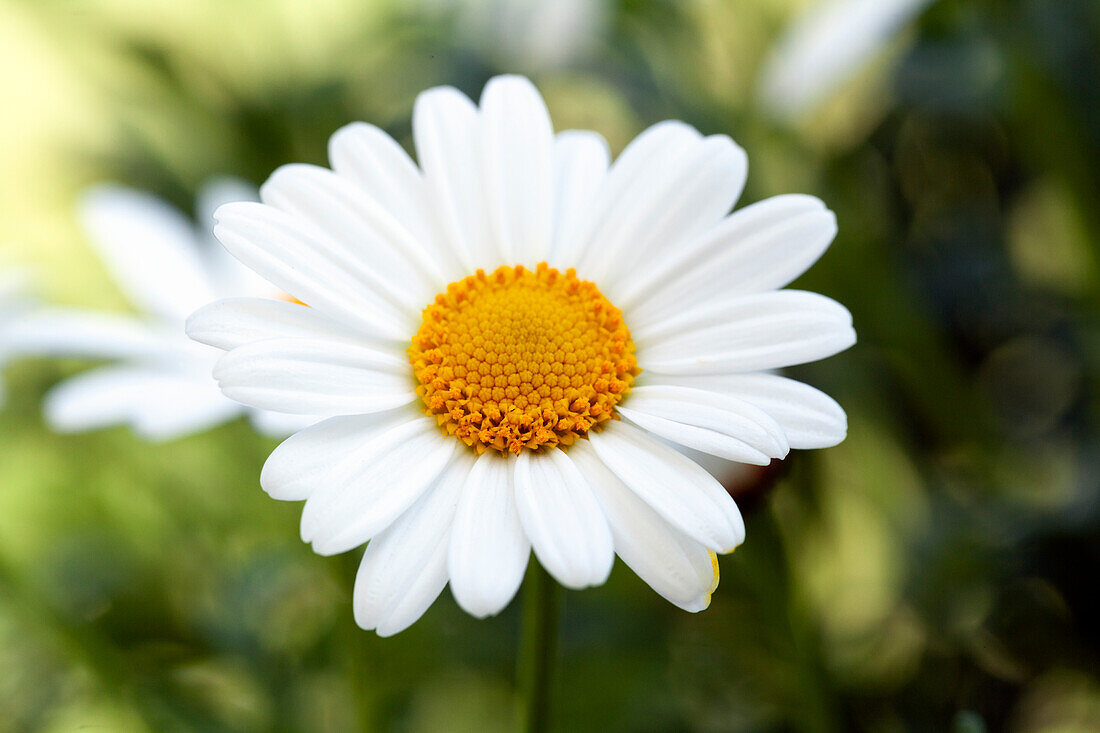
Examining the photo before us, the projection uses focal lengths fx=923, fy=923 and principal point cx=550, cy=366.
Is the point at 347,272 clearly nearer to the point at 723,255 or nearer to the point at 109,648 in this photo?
the point at 723,255

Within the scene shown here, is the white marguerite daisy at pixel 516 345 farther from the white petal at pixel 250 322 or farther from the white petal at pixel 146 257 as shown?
the white petal at pixel 146 257

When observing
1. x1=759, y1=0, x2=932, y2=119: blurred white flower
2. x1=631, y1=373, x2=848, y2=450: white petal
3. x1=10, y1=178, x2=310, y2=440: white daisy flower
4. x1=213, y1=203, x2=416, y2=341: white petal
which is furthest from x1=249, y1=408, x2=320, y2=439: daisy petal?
x1=759, y1=0, x2=932, y2=119: blurred white flower

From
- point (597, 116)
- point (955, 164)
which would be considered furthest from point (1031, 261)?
point (597, 116)

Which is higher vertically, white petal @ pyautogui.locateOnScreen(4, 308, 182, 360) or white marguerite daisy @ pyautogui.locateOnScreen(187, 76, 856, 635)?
white marguerite daisy @ pyautogui.locateOnScreen(187, 76, 856, 635)

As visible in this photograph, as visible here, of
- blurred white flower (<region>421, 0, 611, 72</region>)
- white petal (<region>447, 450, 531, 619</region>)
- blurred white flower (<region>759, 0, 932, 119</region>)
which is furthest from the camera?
blurred white flower (<region>421, 0, 611, 72</region>)

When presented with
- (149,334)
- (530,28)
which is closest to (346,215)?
(149,334)

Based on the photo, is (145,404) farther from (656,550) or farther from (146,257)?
(656,550)

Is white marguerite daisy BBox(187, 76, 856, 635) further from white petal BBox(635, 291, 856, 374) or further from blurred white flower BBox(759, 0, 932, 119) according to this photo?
blurred white flower BBox(759, 0, 932, 119)
